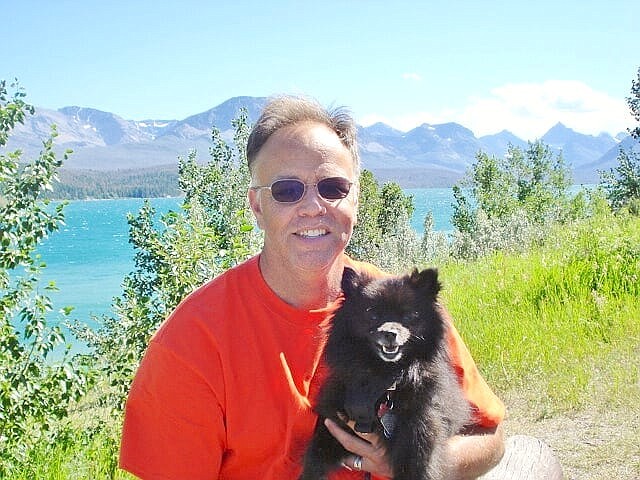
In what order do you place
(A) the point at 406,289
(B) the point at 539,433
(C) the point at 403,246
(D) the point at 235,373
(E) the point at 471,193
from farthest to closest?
(E) the point at 471,193 < (C) the point at 403,246 < (B) the point at 539,433 < (A) the point at 406,289 < (D) the point at 235,373

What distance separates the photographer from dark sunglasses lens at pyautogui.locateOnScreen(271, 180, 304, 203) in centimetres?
270

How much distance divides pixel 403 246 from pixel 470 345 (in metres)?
12.8

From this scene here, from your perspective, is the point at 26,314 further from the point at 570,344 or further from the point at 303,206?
the point at 570,344

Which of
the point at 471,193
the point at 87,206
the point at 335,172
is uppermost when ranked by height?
the point at 335,172

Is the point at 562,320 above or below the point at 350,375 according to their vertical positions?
below

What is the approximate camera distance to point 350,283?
2654 mm

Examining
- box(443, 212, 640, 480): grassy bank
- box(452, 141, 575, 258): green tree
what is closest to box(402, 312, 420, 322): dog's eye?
box(443, 212, 640, 480): grassy bank

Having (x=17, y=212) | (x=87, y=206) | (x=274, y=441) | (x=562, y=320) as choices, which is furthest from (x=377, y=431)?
(x=87, y=206)

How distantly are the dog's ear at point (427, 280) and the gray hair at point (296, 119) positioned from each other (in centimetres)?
62

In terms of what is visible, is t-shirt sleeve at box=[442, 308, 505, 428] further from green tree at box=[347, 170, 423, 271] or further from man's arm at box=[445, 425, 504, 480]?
green tree at box=[347, 170, 423, 271]

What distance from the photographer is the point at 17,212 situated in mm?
5785

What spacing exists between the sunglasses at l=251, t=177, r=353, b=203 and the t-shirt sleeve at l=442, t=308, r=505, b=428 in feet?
2.55

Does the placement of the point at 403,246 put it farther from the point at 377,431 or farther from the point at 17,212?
the point at 377,431

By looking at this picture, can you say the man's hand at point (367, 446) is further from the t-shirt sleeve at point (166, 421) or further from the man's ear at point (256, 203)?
the man's ear at point (256, 203)
